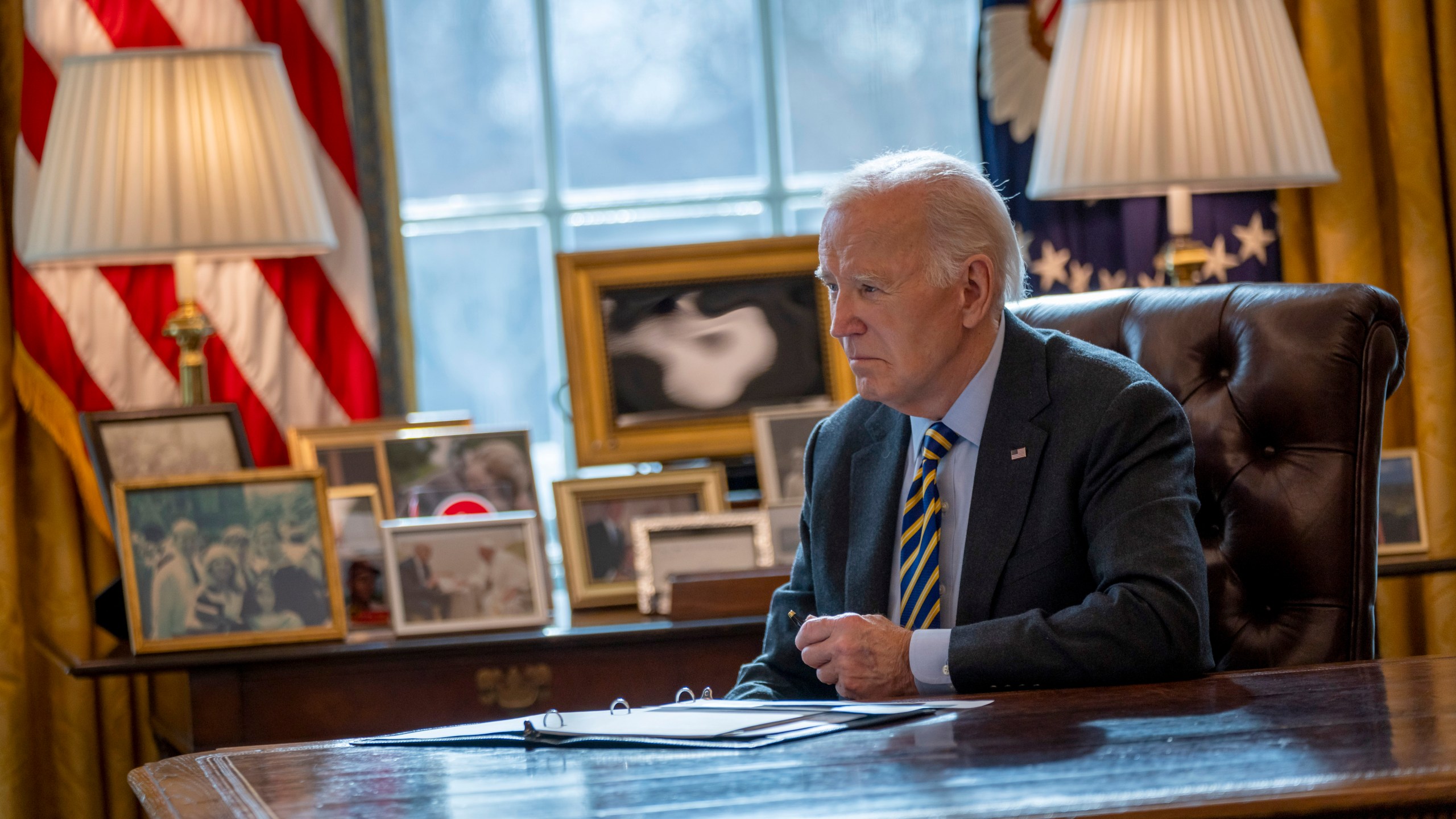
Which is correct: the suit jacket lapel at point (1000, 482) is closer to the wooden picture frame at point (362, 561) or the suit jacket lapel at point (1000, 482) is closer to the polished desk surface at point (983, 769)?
the polished desk surface at point (983, 769)

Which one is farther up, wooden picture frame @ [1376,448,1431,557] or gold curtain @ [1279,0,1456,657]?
gold curtain @ [1279,0,1456,657]

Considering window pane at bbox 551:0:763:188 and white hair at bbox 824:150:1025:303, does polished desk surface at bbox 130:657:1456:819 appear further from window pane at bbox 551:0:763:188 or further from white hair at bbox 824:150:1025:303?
window pane at bbox 551:0:763:188

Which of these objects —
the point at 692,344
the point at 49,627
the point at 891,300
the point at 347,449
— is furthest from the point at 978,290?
the point at 49,627

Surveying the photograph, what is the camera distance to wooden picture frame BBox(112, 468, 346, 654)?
7.29ft

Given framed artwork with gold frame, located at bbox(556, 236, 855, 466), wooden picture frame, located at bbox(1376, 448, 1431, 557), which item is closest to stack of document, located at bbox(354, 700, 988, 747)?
framed artwork with gold frame, located at bbox(556, 236, 855, 466)

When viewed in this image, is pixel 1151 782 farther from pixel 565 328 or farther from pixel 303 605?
pixel 565 328

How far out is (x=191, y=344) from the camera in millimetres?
2574

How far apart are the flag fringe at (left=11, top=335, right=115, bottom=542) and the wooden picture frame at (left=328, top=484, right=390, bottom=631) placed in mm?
474

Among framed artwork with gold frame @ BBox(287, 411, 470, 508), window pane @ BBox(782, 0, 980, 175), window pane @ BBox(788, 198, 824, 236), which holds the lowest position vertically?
framed artwork with gold frame @ BBox(287, 411, 470, 508)

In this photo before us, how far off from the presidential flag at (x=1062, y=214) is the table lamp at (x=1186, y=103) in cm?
38

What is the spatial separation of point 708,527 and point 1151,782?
1511mm

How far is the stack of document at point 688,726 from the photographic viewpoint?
1206mm

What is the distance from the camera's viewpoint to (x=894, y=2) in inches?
123

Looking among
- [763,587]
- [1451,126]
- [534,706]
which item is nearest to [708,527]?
[763,587]
